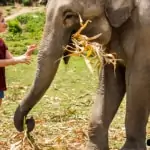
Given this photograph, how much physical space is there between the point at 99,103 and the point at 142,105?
0.52 meters

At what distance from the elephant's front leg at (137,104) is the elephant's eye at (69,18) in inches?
20.4

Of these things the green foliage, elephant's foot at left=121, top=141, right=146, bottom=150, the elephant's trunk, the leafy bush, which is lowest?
the leafy bush

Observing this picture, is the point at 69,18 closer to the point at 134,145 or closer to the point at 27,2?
the point at 134,145

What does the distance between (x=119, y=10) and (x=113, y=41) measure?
26 cm

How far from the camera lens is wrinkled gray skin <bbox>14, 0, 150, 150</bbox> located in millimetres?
4367

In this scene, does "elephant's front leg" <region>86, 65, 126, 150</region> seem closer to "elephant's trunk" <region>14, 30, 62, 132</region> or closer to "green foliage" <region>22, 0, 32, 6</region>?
"elephant's trunk" <region>14, 30, 62, 132</region>

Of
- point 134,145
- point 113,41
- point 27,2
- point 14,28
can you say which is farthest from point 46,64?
point 27,2

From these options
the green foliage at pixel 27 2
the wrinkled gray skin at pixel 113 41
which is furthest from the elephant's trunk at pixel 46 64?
the green foliage at pixel 27 2

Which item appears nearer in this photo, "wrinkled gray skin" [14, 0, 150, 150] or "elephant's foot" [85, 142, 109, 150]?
"wrinkled gray skin" [14, 0, 150, 150]

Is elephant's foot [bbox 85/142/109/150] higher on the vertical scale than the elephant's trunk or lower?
lower

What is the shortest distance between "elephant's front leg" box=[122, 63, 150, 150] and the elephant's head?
33cm

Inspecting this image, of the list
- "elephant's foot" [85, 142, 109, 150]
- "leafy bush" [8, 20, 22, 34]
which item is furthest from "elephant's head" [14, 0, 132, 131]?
"leafy bush" [8, 20, 22, 34]

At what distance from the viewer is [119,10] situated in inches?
174

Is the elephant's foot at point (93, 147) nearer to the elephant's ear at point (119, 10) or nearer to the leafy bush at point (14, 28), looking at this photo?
the elephant's ear at point (119, 10)
